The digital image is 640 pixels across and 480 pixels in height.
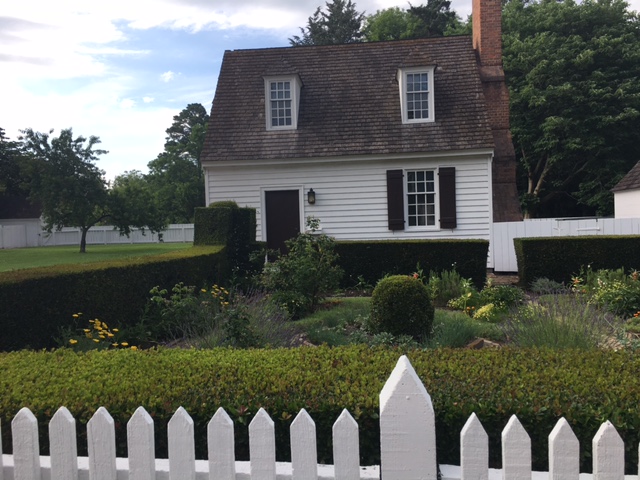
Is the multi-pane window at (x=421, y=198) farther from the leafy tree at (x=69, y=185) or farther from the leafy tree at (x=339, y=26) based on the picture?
the leafy tree at (x=339, y=26)

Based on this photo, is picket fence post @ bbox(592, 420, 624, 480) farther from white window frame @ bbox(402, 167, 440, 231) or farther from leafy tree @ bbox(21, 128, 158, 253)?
leafy tree @ bbox(21, 128, 158, 253)

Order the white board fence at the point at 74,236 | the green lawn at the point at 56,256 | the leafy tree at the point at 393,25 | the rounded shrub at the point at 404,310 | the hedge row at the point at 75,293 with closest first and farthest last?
the hedge row at the point at 75,293 → the rounded shrub at the point at 404,310 → the green lawn at the point at 56,256 → the white board fence at the point at 74,236 → the leafy tree at the point at 393,25

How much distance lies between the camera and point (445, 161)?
667 inches

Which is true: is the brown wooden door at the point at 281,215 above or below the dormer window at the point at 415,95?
below

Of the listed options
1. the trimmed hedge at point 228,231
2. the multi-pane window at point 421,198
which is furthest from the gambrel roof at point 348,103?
the trimmed hedge at point 228,231

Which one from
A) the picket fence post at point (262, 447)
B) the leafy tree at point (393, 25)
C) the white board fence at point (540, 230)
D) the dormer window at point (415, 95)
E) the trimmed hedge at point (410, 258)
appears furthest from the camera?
the leafy tree at point (393, 25)

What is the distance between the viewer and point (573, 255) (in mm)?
13156

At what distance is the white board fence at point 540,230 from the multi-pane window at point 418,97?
4.16 meters

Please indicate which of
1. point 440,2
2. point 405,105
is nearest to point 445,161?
point 405,105

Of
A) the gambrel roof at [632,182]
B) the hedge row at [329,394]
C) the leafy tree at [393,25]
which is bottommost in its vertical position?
the hedge row at [329,394]

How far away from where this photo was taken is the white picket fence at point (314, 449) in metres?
2.34

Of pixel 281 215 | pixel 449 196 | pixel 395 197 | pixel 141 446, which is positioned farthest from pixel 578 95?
pixel 141 446

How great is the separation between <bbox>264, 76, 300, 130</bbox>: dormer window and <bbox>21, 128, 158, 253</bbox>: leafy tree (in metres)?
15.5

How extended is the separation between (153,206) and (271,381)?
29.9 meters
